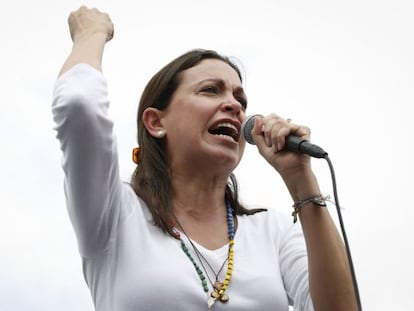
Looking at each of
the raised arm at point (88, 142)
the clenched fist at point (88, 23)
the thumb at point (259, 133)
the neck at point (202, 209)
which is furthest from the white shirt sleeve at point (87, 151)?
the thumb at point (259, 133)

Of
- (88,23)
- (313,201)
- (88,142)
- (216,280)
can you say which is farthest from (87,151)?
(313,201)

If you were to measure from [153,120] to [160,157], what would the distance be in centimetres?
22

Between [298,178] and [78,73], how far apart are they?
34.2 inches

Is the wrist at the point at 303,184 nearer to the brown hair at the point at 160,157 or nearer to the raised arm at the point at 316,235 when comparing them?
the raised arm at the point at 316,235

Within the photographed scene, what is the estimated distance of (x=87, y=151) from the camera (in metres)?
2.22

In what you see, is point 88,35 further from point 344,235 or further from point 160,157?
point 344,235

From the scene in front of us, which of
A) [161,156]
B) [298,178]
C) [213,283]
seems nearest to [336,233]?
[298,178]

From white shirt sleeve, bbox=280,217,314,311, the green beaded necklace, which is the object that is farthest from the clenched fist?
white shirt sleeve, bbox=280,217,314,311

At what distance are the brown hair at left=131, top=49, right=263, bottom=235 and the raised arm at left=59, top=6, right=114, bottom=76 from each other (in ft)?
2.09

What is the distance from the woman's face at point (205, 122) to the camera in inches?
114

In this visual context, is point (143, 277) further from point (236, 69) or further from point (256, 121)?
point (236, 69)

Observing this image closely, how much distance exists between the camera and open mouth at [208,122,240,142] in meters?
2.92

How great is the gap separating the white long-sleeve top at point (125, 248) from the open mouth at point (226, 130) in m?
0.48

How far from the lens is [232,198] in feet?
10.0
